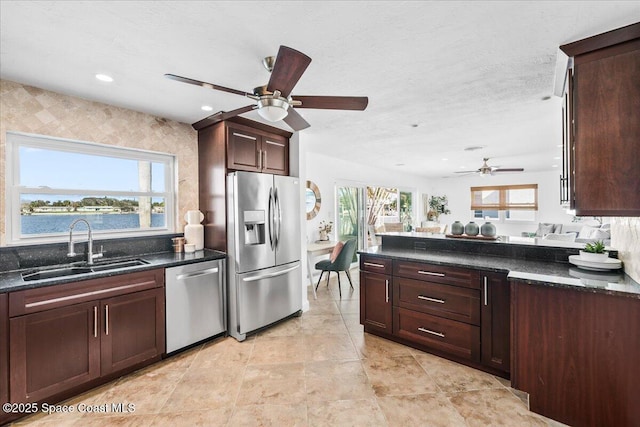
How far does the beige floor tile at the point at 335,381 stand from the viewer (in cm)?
206

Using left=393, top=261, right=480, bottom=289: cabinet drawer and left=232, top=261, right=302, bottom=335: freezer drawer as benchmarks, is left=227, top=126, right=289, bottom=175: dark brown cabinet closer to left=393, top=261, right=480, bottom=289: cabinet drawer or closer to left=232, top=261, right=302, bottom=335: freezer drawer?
left=232, top=261, right=302, bottom=335: freezer drawer

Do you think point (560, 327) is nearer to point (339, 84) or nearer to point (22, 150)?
point (339, 84)

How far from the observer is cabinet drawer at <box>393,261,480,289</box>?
238cm

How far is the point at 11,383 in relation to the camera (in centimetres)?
182

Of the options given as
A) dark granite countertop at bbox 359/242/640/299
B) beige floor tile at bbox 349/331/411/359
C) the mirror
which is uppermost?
the mirror

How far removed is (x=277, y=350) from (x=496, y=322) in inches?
76.5

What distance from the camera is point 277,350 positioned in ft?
9.03

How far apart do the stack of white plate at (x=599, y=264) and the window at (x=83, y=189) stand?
3860 mm

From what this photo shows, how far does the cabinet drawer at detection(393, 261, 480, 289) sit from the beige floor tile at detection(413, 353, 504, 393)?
70 cm

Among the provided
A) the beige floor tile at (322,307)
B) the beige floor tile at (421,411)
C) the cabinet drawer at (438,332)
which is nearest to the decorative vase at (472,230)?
the cabinet drawer at (438,332)

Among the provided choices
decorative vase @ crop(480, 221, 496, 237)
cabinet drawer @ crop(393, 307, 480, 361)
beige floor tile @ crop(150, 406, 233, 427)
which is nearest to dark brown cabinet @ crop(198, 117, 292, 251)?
beige floor tile @ crop(150, 406, 233, 427)

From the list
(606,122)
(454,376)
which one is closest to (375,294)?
(454,376)

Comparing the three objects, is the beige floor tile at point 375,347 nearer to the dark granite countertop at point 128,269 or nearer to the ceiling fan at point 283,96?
the dark granite countertop at point 128,269

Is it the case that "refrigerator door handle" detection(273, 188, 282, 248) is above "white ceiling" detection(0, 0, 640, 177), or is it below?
below
